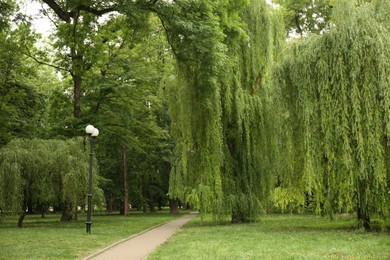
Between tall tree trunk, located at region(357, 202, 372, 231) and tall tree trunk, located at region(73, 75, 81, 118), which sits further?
tall tree trunk, located at region(73, 75, 81, 118)

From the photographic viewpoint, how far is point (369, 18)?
473 inches

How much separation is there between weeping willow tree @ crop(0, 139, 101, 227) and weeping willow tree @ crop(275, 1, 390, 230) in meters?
10.0

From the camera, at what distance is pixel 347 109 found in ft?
38.5

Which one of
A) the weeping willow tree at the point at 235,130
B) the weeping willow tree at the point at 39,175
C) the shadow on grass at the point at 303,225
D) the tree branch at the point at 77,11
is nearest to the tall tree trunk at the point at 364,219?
the shadow on grass at the point at 303,225

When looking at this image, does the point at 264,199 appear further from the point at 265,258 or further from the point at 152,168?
the point at 152,168

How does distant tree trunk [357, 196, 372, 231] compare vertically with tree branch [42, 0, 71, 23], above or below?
below

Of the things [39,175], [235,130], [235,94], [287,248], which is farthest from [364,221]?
[39,175]

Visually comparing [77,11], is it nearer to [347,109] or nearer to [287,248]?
[287,248]

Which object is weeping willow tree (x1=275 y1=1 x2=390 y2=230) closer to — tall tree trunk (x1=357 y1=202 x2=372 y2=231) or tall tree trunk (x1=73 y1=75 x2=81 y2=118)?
tall tree trunk (x1=357 y1=202 x2=372 y2=231)

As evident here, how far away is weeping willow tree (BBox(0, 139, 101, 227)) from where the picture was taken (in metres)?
17.1

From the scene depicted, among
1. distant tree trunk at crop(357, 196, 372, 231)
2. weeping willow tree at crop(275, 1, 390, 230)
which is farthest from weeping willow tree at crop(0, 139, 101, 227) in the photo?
distant tree trunk at crop(357, 196, 372, 231)

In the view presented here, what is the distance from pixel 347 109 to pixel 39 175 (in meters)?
13.2

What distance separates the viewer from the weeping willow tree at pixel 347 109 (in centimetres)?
1140

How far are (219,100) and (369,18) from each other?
20.5 ft
